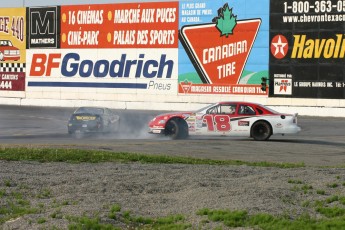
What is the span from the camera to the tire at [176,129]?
2478 cm

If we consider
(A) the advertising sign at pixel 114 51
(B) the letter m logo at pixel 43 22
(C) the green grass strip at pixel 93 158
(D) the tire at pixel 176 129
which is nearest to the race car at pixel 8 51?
(A) the advertising sign at pixel 114 51

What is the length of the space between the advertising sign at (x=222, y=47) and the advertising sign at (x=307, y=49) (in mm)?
963

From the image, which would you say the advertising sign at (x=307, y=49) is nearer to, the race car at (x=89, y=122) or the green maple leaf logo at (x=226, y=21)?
the green maple leaf logo at (x=226, y=21)

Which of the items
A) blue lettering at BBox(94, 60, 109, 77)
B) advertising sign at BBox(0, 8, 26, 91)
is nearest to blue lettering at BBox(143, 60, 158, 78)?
blue lettering at BBox(94, 60, 109, 77)

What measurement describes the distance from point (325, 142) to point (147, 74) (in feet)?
88.4

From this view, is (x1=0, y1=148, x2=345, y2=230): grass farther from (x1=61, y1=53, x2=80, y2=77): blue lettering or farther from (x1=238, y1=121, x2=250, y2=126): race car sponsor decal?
(x1=61, y1=53, x2=80, y2=77): blue lettering

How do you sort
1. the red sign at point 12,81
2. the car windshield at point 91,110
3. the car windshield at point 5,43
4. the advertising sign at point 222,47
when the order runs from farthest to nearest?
the car windshield at point 5,43
the red sign at point 12,81
the advertising sign at point 222,47
the car windshield at point 91,110

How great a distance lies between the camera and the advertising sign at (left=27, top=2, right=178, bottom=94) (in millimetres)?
51938

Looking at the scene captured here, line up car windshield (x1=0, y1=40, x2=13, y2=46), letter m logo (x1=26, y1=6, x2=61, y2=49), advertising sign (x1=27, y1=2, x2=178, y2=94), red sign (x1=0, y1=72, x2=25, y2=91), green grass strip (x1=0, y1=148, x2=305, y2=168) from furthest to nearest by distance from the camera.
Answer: car windshield (x1=0, y1=40, x2=13, y2=46) < red sign (x1=0, y1=72, x2=25, y2=91) < letter m logo (x1=26, y1=6, x2=61, y2=49) < advertising sign (x1=27, y1=2, x2=178, y2=94) < green grass strip (x1=0, y1=148, x2=305, y2=168)

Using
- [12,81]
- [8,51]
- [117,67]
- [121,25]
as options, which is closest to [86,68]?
[117,67]

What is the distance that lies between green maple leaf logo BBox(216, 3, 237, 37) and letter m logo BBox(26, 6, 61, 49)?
1285 cm

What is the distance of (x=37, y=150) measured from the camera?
18844mm

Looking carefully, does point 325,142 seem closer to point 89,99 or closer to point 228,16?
point 228,16

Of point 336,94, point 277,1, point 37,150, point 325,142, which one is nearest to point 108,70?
point 277,1
